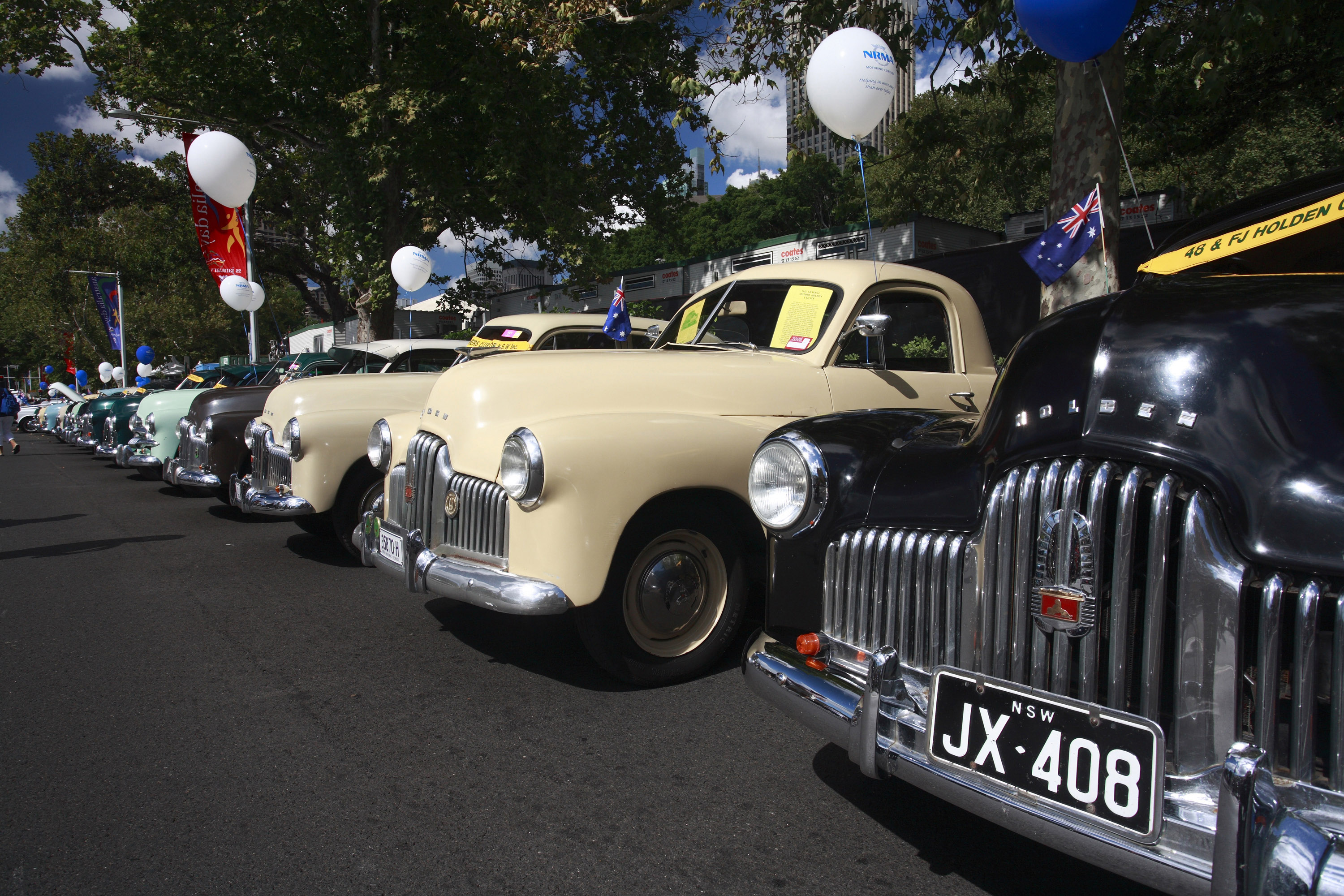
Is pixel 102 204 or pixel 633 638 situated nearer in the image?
pixel 633 638

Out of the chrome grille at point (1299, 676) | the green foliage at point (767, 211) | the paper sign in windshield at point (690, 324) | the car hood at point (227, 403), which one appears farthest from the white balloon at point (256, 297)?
the green foliage at point (767, 211)

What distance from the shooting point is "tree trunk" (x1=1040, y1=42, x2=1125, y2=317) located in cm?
638

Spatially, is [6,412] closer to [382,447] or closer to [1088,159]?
[382,447]

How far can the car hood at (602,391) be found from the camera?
346 cm

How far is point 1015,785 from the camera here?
1.67 m

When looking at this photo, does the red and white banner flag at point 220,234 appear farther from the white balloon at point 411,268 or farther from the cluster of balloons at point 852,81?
the cluster of balloons at point 852,81

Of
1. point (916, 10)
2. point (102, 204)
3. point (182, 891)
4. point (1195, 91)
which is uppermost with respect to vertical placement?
point (102, 204)

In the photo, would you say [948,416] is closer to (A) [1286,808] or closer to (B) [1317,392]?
(B) [1317,392]

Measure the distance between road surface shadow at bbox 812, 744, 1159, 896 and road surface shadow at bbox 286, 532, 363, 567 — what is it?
162 inches

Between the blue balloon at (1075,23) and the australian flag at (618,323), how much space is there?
323 cm

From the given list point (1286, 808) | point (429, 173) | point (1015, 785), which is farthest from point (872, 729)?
point (429, 173)

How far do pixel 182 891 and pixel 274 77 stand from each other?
18534 mm

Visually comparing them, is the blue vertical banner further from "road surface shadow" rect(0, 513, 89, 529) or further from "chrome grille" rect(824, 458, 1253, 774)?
"chrome grille" rect(824, 458, 1253, 774)

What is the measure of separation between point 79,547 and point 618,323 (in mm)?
4494
